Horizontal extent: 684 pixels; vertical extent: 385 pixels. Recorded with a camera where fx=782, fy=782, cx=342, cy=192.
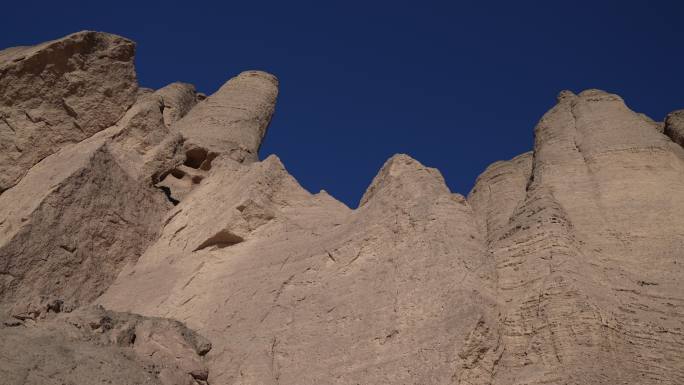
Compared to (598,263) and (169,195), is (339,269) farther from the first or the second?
(169,195)

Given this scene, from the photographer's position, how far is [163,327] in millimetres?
9148

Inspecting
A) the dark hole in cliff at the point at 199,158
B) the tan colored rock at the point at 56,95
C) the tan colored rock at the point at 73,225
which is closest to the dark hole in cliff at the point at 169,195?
the tan colored rock at the point at 73,225

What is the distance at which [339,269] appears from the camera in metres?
10.1

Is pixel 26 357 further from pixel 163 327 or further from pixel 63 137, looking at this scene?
pixel 63 137

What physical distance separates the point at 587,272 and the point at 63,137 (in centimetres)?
1007

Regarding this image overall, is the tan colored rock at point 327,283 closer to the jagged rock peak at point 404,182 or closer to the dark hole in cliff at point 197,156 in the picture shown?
the jagged rock peak at point 404,182

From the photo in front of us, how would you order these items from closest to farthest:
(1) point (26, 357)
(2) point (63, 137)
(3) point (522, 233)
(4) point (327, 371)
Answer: (1) point (26, 357) → (4) point (327, 371) → (3) point (522, 233) → (2) point (63, 137)

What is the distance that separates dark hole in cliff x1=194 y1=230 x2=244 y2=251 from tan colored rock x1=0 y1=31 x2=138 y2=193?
4206 mm

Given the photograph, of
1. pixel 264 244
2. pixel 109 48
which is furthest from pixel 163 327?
pixel 109 48

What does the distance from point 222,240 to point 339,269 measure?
9.39 ft

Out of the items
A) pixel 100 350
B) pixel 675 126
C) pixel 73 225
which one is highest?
pixel 675 126

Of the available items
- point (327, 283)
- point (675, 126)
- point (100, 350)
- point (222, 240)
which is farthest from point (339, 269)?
point (675, 126)

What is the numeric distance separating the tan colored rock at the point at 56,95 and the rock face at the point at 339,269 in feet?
0.37

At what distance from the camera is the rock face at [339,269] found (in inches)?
319
